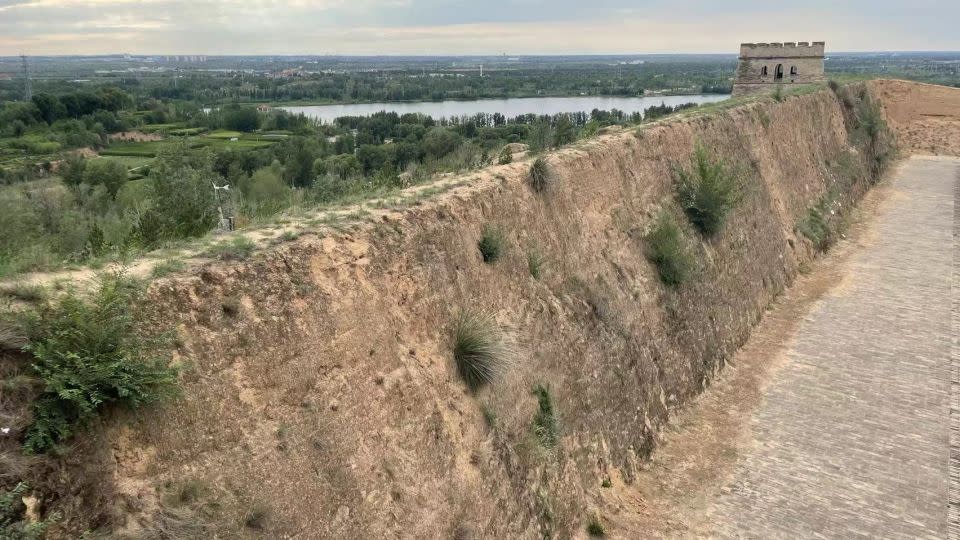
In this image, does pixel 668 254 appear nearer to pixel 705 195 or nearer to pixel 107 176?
pixel 705 195

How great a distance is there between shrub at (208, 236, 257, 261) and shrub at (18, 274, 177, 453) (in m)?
1.06

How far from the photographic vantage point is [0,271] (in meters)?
4.61

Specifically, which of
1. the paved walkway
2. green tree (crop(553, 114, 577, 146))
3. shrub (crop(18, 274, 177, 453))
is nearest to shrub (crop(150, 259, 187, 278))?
shrub (crop(18, 274, 177, 453))

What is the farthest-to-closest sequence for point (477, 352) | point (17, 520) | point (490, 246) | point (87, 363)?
point (490, 246)
point (477, 352)
point (87, 363)
point (17, 520)

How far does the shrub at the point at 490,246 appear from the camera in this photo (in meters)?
7.83

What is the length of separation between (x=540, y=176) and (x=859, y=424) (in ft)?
21.0

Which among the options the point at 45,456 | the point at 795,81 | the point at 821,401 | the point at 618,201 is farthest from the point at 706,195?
the point at 795,81

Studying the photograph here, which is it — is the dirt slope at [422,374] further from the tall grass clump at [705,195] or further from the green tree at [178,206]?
the green tree at [178,206]

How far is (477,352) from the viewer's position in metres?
6.80

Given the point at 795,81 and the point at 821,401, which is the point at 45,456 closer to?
A: the point at 821,401

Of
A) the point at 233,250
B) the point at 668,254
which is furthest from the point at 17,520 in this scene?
the point at 668,254

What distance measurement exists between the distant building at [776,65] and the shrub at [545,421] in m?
27.1

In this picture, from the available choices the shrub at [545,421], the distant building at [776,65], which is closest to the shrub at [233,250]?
the shrub at [545,421]

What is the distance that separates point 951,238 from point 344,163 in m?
21.5
